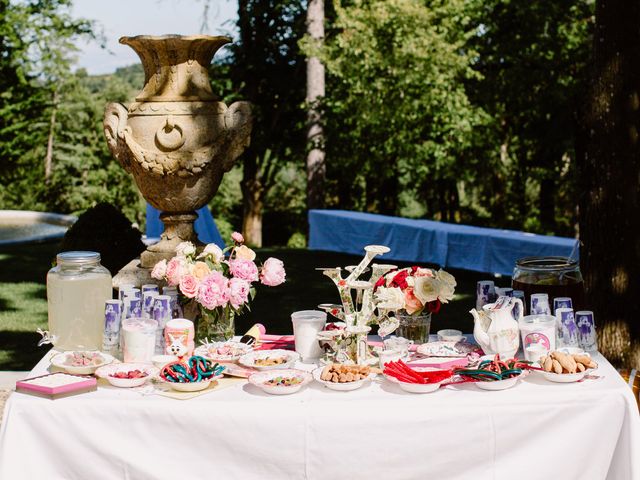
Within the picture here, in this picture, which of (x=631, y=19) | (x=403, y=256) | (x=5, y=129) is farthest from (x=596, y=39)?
(x=5, y=129)

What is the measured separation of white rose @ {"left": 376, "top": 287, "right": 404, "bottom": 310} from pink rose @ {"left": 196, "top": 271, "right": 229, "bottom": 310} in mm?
657

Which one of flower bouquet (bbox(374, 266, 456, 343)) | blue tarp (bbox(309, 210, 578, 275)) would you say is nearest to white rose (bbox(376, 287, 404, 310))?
flower bouquet (bbox(374, 266, 456, 343))

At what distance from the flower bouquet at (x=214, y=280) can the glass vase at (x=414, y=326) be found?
57cm

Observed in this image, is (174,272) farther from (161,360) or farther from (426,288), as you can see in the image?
(426,288)

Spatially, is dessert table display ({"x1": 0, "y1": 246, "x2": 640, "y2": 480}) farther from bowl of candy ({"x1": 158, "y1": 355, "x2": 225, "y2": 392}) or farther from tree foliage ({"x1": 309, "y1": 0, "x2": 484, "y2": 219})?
tree foliage ({"x1": 309, "y1": 0, "x2": 484, "y2": 219})

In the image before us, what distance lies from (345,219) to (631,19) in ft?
25.2

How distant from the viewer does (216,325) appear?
12.8 feet

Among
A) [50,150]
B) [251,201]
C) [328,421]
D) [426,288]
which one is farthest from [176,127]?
[50,150]

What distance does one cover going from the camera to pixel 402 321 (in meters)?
3.85

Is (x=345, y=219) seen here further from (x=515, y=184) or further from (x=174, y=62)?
(x=515, y=184)

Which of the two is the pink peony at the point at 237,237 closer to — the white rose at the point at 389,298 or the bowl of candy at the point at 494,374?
the white rose at the point at 389,298

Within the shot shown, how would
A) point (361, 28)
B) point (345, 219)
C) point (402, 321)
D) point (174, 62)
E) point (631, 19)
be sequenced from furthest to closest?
point (361, 28) < point (345, 219) < point (174, 62) < point (631, 19) < point (402, 321)

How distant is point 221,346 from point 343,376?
0.74 meters

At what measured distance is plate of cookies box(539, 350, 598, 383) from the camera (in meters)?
3.23
